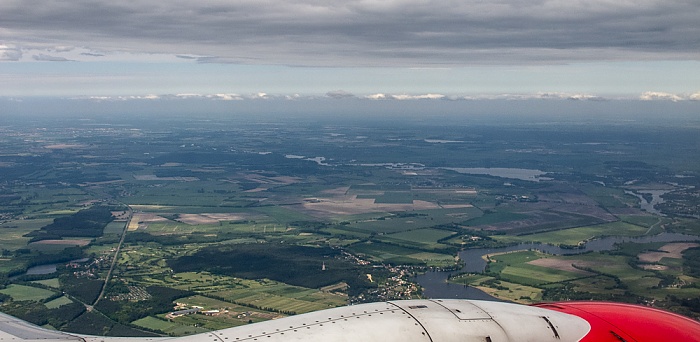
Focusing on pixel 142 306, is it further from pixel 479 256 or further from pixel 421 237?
pixel 421 237

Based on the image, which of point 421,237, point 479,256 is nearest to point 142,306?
point 479,256

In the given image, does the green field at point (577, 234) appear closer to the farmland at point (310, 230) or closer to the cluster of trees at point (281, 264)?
the farmland at point (310, 230)

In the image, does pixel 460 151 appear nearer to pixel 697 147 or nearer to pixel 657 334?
pixel 697 147

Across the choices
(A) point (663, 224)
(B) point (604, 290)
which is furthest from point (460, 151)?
(B) point (604, 290)

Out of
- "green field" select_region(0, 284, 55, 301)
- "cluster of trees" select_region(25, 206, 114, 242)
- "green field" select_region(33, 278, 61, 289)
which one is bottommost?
"cluster of trees" select_region(25, 206, 114, 242)

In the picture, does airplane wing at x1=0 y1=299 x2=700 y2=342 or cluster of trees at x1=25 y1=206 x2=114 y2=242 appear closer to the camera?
airplane wing at x1=0 y1=299 x2=700 y2=342

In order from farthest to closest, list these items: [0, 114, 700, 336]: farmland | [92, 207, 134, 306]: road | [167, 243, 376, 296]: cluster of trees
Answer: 1. [167, 243, 376, 296]: cluster of trees
2. [92, 207, 134, 306]: road
3. [0, 114, 700, 336]: farmland

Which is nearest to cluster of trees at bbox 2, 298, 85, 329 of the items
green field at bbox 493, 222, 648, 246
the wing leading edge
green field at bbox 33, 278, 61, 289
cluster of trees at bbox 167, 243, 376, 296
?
green field at bbox 33, 278, 61, 289

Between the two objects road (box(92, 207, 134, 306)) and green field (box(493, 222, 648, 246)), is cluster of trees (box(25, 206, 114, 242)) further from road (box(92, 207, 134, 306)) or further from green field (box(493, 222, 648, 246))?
green field (box(493, 222, 648, 246))
